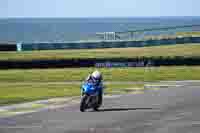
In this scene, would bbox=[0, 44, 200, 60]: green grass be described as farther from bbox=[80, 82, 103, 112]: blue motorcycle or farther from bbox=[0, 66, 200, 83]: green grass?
bbox=[80, 82, 103, 112]: blue motorcycle

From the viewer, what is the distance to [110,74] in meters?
44.9

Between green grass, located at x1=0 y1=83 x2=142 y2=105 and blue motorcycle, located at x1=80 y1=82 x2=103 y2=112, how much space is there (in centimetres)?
559

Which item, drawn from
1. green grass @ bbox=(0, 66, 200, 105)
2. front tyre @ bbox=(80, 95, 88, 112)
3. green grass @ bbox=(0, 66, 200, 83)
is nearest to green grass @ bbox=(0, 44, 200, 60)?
green grass @ bbox=(0, 66, 200, 83)

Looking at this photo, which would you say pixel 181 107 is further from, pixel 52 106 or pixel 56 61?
pixel 56 61

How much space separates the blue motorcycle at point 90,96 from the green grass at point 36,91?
18.4 feet

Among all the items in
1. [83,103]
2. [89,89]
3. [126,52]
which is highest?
[126,52]

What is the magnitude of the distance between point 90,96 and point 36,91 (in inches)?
436

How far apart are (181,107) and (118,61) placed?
25619 mm

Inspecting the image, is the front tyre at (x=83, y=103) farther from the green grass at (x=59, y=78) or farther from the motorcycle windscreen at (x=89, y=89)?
the green grass at (x=59, y=78)

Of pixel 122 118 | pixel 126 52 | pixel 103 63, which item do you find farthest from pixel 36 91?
pixel 126 52

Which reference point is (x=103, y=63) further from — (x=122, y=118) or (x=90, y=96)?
(x=122, y=118)

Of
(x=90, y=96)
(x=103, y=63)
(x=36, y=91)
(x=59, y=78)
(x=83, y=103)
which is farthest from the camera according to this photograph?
(x=103, y=63)

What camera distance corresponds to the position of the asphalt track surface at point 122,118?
18.4 m

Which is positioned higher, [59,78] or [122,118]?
[59,78]
